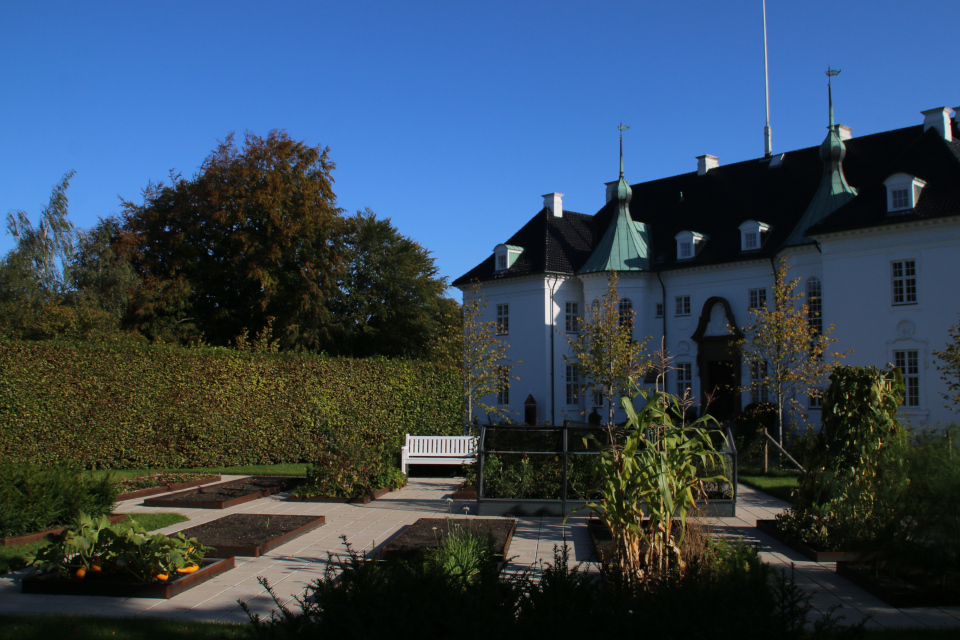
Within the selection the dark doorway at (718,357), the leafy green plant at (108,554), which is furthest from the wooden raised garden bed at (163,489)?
the dark doorway at (718,357)

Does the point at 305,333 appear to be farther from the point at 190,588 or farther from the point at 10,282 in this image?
the point at 190,588

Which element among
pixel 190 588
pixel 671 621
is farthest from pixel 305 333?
pixel 671 621

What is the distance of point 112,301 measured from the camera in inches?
1218

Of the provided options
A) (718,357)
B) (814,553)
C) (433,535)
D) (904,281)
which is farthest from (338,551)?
(718,357)

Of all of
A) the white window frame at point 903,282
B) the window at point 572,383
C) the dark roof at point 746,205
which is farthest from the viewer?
the window at point 572,383

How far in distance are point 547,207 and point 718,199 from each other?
27.8 ft

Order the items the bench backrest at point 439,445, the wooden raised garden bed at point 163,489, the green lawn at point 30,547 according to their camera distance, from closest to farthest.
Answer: the green lawn at point 30,547 → the wooden raised garden bed at point 163,489 → the bench backrest at point 439,445

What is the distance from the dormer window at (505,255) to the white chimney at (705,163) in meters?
10.1

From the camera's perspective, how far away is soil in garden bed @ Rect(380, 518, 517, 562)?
7789 millimetres

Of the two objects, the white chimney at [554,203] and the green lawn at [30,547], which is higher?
the white chimney at [554,203]

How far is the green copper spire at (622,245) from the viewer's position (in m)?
34.0

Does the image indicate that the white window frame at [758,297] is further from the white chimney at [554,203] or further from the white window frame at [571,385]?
the white chimney at [554,203]

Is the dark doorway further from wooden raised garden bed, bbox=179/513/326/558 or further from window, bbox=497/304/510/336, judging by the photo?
wooden raised garden bed, bbox=179/513/326/558

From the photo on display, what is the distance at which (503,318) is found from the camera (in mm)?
36281
